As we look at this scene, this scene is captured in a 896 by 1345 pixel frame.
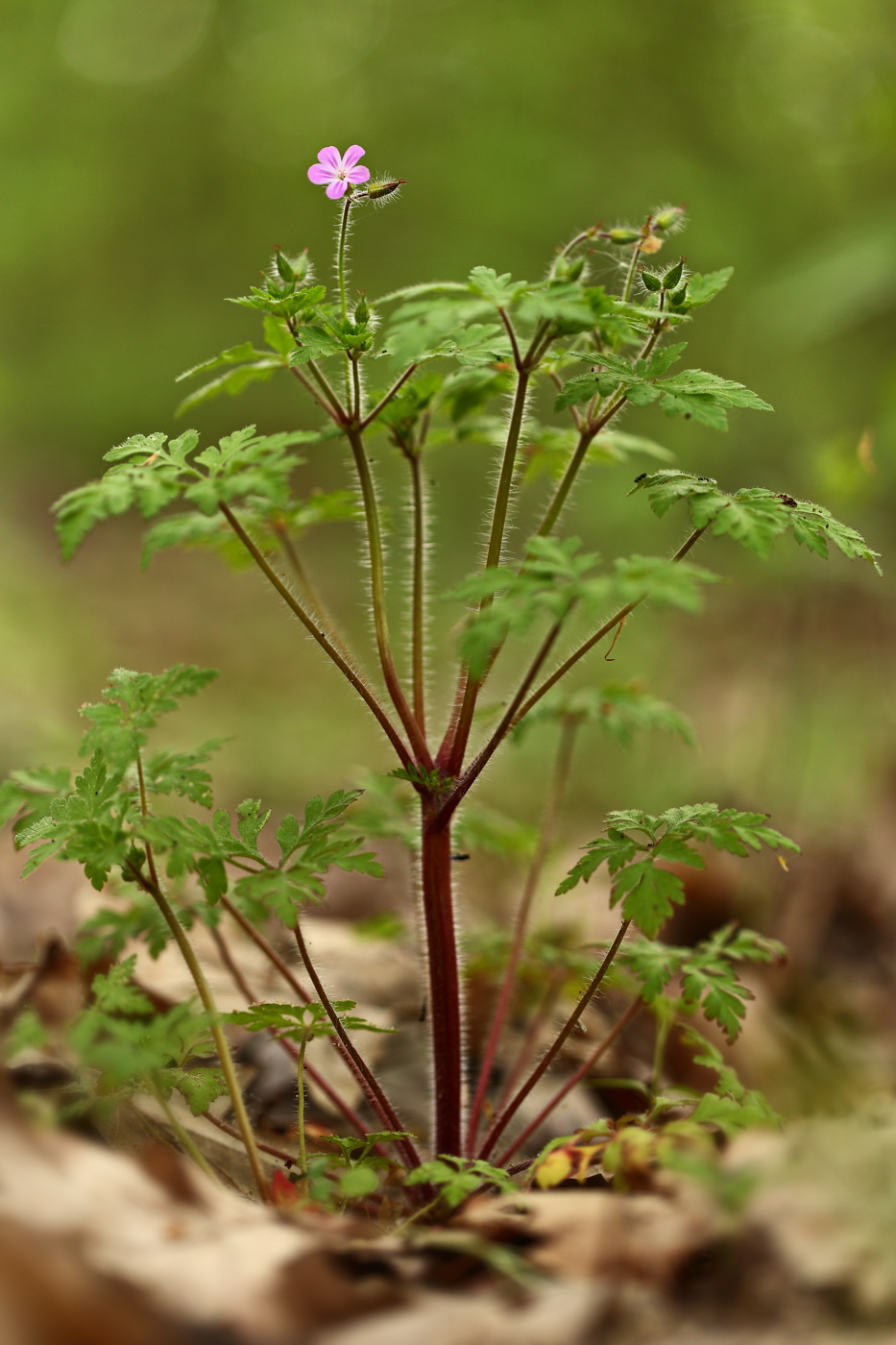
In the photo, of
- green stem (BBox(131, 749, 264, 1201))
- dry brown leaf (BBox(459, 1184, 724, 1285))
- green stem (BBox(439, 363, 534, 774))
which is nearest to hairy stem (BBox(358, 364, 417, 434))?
green stem (BBox(439, 363, 534, 774))

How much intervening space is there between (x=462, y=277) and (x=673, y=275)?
8.53m

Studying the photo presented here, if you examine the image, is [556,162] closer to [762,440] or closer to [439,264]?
[439,264]

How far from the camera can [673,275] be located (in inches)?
59.5

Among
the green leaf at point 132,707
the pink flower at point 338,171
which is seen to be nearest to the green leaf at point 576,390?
the pink flower at point 338,171

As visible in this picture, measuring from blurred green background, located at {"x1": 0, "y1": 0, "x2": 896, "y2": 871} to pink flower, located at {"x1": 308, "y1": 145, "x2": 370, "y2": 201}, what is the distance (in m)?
1.33

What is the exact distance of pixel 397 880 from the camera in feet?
13.6

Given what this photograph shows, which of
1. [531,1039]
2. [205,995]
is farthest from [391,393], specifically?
[531,1039]

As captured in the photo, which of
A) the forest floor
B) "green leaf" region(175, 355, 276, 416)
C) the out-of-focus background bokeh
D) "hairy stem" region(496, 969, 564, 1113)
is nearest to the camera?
the forest floor

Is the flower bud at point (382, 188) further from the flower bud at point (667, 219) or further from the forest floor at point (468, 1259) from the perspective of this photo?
the forest floor at point (468, 1259)

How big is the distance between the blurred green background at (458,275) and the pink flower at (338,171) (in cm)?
133

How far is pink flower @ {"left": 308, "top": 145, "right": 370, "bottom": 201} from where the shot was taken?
155 centimetres

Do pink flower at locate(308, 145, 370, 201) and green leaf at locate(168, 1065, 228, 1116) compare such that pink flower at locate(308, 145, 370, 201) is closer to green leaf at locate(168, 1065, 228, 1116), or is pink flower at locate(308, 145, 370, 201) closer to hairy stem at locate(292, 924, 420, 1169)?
hairy stem at locate(292, 924, 420, 1169)

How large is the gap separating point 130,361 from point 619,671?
8.79 metres

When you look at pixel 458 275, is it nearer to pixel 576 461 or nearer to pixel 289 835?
pixel 576 461
